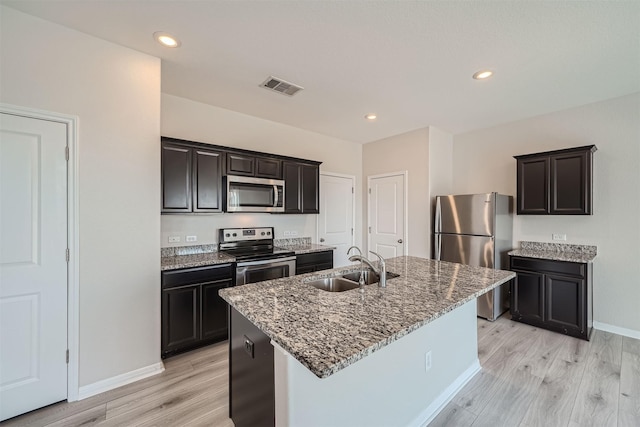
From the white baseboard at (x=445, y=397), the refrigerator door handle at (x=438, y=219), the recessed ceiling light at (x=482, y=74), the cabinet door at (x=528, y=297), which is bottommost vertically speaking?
the white baseboard at (x=445, y=397)

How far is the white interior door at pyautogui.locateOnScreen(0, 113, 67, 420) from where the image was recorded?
5.79ft

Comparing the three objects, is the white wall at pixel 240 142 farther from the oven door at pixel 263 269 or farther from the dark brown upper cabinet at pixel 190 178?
the oven door at pixel 263 269

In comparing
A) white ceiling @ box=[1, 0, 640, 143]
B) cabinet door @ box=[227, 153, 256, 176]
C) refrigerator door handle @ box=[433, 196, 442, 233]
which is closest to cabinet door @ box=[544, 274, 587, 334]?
refrigerator door handle @ box=[433, 196, 442, 233]

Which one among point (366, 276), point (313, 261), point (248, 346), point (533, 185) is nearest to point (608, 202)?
point (533, 185)

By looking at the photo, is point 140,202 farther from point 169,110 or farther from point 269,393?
point 269,393

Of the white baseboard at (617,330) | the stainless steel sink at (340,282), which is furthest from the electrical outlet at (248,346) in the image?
the white baseboard at (617,330)

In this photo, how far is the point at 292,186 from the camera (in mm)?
3695

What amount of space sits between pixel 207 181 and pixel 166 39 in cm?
133

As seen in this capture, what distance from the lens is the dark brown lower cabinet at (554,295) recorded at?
2898 mm

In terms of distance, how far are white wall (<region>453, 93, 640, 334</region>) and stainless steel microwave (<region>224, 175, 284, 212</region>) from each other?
11.4ft

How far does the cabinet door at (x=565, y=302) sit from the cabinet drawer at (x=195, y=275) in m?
3.66

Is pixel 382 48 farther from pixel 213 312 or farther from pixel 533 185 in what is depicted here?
pixel 213 312

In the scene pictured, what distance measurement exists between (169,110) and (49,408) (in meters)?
2.81

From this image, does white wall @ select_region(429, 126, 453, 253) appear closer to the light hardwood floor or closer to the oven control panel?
the light hardwood floor
